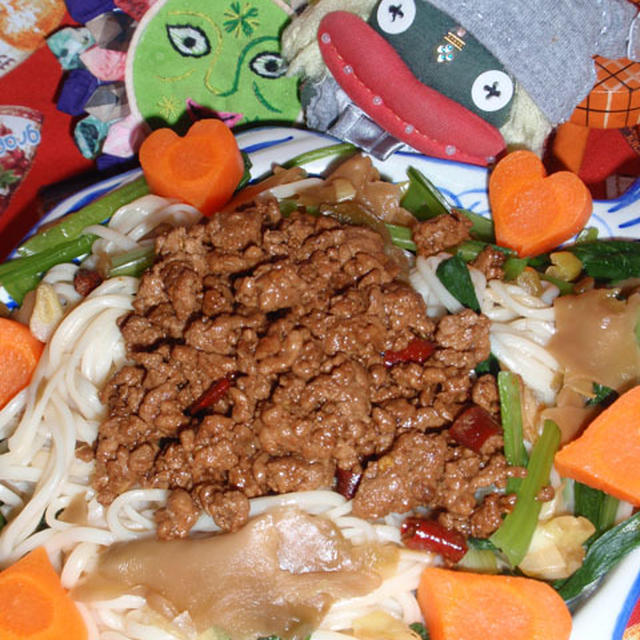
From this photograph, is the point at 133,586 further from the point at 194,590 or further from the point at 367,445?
the point at 367,445

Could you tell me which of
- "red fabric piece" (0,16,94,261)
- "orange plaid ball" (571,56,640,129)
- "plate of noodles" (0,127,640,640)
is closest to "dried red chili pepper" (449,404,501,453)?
"plate of noodles" (0,127,640,640)

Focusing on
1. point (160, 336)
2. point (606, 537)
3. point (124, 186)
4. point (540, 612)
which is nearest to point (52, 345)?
point (160, 336)

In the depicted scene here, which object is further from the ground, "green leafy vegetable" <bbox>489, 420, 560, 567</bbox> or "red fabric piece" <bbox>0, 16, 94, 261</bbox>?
"red fabric piece" <bbox>0, 16, 94, 261</bbox>

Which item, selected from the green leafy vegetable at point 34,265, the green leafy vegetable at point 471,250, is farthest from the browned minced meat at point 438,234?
the green leafy vegetable at point 34,265

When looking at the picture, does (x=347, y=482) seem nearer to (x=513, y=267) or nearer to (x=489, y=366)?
(x=489, y=366)

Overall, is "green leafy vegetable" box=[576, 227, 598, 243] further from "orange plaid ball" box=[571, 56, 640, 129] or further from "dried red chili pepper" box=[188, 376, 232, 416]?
"dried red chili pepper" box=[188, 376, 232, 416]

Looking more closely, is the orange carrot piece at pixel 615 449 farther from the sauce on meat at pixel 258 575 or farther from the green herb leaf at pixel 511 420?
the sauce on meat at pixel 258 575
